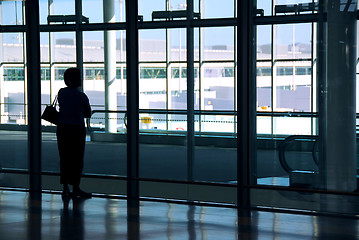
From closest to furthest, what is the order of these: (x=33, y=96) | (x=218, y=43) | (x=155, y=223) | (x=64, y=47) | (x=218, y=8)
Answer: (x=155, y=223) → (x=218, y=8) → (x=218, y=43) → (x=33, y=96) → (x=64, y=47)

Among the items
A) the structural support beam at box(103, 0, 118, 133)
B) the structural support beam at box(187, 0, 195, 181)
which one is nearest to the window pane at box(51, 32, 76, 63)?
the structural support beam at box(103, 0, 118, 133)

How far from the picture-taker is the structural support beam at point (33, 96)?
28.1 ft

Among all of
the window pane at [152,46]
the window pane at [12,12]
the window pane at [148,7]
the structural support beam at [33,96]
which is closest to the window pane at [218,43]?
the window pane at [152,46]

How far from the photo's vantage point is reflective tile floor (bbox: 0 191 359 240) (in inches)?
240

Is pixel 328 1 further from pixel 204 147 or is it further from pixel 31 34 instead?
pixel 31 34

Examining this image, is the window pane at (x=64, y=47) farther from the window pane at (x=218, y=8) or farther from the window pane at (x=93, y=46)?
the window pane at (x=218, y=8)

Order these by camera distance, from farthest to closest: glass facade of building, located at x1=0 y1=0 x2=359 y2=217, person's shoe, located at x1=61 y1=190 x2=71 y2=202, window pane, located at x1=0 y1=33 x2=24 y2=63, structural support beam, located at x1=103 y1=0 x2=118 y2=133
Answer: window pane, located at x1=0 y1=33 x2=24 y2=63 → structural support beam, located at x1=103 y1=0 x2=118 y2=133 → person's shoe, located at x1=61 y1=190 x2=71 y2=202 → glass facade of building, located at x1=0 y1=0 x2=359 y2=217

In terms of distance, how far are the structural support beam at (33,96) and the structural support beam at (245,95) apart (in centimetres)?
277

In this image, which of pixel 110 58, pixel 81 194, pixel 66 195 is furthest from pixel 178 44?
pixel 66 195

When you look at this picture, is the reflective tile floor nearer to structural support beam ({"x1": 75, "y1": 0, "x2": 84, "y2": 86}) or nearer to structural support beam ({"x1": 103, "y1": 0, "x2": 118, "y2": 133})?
structural support beam ({"x1": 103, "y1": 0, "x2": 118, "y2": 133})

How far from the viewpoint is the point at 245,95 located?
7.37 meters

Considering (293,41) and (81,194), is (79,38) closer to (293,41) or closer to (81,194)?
(81,194)

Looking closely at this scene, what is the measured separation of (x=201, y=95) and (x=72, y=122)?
1.72 m

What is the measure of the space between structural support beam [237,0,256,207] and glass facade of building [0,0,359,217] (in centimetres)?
1
